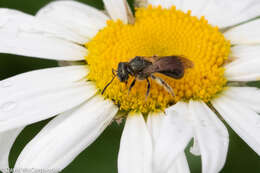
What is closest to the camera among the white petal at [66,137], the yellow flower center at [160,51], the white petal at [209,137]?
the white petal at [209,137]

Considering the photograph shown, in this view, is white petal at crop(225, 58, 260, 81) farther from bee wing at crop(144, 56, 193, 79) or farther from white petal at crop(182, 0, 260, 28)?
white petal at crop(182, 0, 260, 28)

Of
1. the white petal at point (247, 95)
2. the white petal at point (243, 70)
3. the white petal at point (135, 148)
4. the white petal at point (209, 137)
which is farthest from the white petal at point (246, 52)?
the white petal at point (135, 148)

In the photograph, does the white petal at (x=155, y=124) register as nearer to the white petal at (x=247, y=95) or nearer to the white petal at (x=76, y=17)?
the white petal at (x=247, y=95)

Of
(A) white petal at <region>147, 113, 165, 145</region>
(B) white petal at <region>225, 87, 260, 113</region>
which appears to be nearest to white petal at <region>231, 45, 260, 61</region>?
(B) white petal at <region>225, 87, 260, 113</region>

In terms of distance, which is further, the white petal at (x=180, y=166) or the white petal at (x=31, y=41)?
the white petal at (x=31, y=41)

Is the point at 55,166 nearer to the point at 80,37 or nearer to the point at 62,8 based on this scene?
the point at 80,37

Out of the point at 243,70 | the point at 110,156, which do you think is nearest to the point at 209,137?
the point at 243,70
